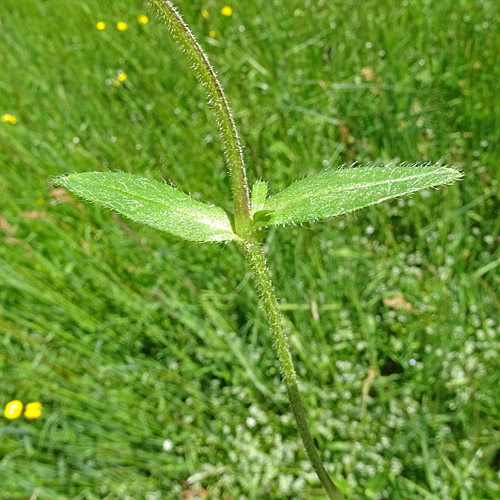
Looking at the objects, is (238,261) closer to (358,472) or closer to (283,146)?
(283,146)

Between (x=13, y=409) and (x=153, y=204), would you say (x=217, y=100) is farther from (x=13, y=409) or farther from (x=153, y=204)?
(x=13, y=409)

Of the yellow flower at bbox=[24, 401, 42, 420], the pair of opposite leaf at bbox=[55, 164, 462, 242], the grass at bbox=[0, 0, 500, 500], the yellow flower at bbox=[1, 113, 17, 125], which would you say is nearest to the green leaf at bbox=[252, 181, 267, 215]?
the pair of opposite leaf at bbox=[55, 164, 462, 242]

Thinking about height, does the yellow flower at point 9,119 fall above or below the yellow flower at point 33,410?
above

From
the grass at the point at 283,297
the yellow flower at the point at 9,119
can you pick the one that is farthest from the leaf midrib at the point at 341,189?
the yellow flower at the point at 9,119

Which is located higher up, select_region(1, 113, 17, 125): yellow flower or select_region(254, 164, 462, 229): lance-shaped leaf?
select_region(1, 113, 17, 125): yellow flower

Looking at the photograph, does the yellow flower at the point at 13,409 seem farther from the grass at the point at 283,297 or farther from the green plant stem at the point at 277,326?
the green plant stem at the point at 277,326

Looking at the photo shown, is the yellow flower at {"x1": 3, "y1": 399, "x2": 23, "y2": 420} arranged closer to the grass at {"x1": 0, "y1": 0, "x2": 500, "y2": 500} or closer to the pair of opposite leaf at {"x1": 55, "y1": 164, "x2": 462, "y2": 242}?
the grass at {"x1": 0, "y1": 0, "x2": 500, "y2": 500}

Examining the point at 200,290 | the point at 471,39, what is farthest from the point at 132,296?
the point at 471,39
